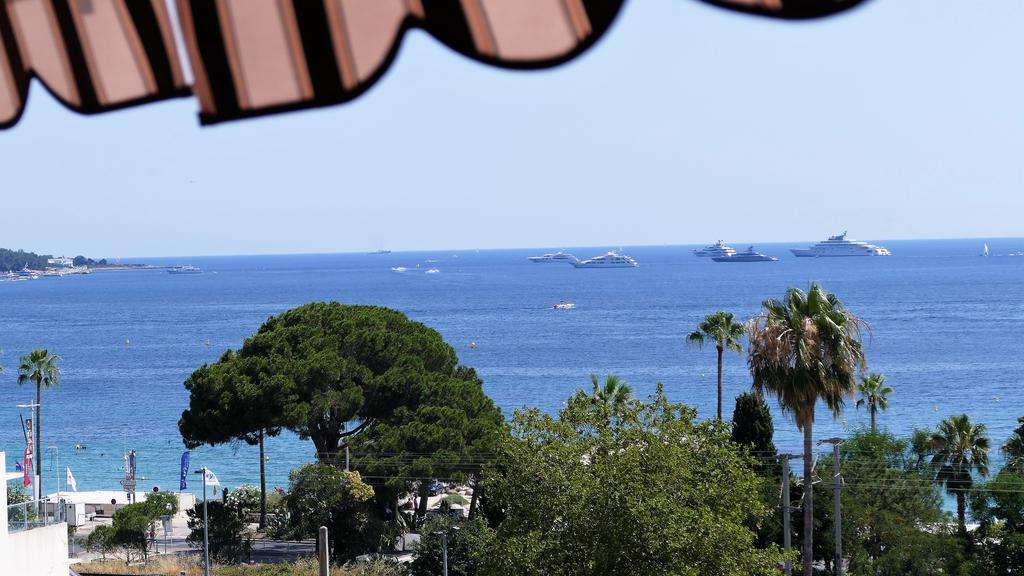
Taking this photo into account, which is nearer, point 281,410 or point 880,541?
point 880,541

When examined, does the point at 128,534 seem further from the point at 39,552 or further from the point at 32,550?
the point at 32,550

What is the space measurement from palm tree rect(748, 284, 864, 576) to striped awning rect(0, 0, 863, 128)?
20780mm

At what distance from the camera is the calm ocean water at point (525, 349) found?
7200 centimetres

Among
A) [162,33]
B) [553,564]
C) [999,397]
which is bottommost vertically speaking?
[999,397]

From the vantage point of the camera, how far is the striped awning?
2227 mm

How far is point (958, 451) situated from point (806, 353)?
579 inches

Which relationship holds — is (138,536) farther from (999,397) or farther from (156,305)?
(156,305)

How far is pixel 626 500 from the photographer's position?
1772 centimetres

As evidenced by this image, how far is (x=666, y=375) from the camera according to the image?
88.4m

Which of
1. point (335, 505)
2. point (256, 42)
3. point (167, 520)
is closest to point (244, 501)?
point (167, 520)

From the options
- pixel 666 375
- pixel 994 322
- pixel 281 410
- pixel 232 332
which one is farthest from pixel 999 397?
pixel 232 332

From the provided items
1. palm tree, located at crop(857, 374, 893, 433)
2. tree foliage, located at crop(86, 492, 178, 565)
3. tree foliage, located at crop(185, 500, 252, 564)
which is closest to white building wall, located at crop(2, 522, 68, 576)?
tree foliage, located at crop(185, 500, 252, 564)

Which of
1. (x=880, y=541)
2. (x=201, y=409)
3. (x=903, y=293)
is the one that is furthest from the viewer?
(x=903, y=293)

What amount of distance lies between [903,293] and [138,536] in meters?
142
